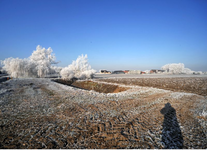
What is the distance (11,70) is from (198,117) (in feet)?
116

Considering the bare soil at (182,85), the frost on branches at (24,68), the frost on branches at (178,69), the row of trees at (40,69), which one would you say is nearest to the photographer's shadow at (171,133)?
the bare soil at (182,85)

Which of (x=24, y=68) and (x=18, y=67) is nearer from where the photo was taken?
(x=18, y=67)

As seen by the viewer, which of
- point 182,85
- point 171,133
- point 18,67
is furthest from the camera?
point 18,67

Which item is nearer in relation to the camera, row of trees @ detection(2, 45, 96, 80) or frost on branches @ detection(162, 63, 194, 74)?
row of trees @ detection(2, 45, 96, 80)

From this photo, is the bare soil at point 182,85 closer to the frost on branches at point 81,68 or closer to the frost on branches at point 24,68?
the frost on branches at point 81,68

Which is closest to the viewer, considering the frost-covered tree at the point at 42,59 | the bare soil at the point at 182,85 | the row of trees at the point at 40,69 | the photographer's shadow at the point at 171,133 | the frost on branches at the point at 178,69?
the photographer's shadow at the point at 171,133

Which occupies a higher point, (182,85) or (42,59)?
(42,59)

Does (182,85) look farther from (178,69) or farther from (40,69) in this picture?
(178,69)

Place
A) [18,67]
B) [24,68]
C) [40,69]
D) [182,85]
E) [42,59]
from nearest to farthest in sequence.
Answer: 1. [182,85]
2. [18,67]
3. [24,68]
4. [40,69]
5. [42,59]

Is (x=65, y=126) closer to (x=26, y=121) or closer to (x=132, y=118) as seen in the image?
(x=26, y=121)

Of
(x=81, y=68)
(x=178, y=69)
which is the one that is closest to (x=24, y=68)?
(x=81, y=68)

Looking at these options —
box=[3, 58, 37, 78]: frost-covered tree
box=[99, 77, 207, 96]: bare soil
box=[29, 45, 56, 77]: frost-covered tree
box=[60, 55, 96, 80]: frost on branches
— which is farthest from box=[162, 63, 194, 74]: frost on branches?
box=[3, 58, 37, 78]: frost-covered tree

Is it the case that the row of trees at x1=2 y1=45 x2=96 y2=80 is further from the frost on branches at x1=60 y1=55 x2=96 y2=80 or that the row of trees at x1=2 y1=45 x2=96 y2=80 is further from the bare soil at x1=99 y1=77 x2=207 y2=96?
the bare soil at x1=99 y1=77 x2=207 y2=96

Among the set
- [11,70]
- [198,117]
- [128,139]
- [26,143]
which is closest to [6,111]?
[26,143]
